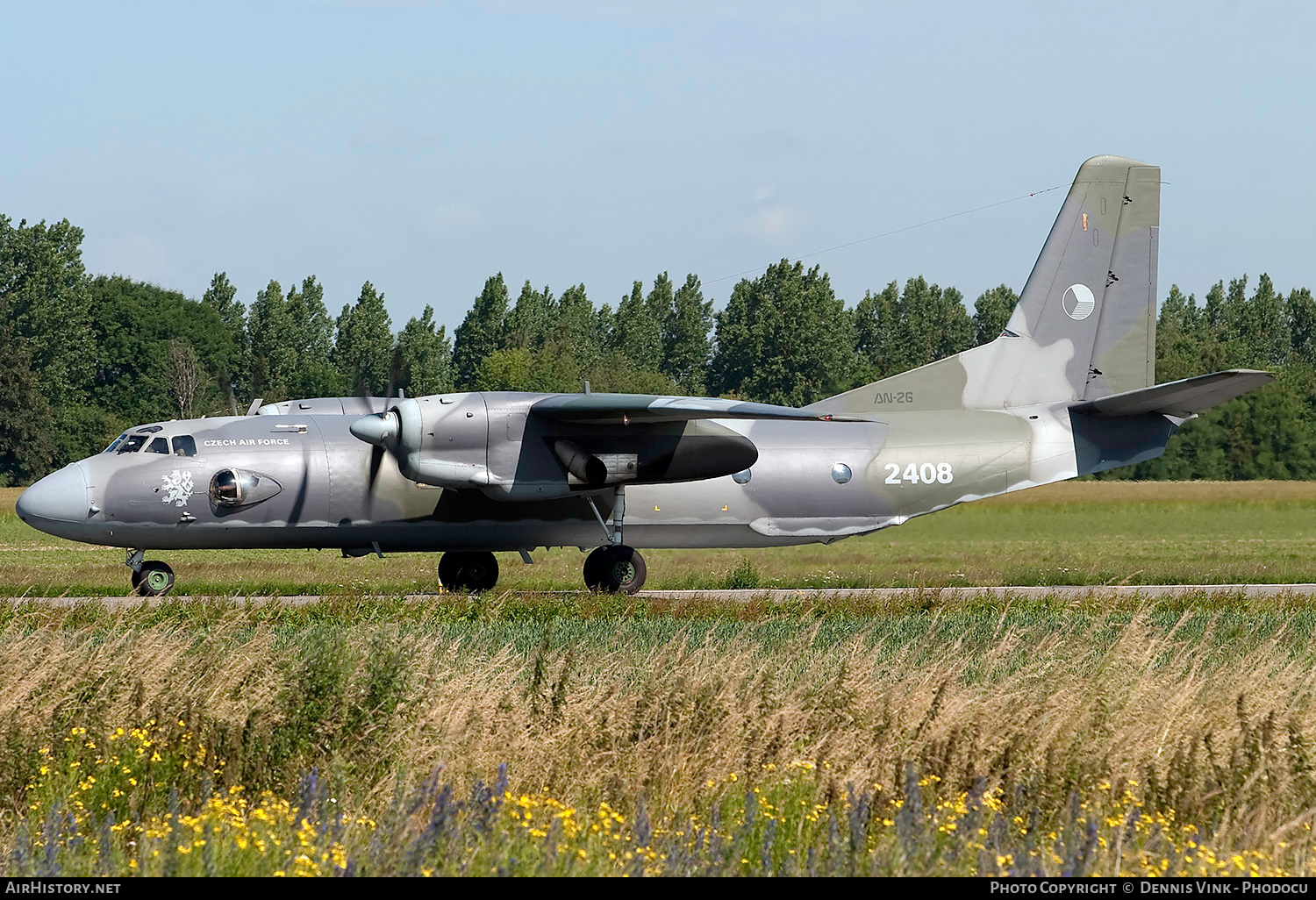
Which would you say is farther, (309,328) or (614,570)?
(309,328)

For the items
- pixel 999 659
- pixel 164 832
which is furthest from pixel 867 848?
pixel 999 659

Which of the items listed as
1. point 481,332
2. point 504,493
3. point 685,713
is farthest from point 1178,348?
point 685,713

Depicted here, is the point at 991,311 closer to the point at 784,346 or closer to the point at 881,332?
the point at 881,332

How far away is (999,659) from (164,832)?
312 inches

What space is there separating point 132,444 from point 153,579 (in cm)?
217

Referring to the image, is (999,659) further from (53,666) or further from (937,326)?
(937,326)

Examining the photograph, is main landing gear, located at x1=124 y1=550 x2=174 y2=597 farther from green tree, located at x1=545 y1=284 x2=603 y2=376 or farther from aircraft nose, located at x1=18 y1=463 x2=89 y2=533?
green tree, located at x1=545 y1=284 x2=603 y2=376

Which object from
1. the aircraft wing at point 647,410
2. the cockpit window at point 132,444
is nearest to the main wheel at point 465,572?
the aircraft wing at point 647,410

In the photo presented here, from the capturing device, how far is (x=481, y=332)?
271ft

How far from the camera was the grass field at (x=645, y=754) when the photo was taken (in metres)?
7.52

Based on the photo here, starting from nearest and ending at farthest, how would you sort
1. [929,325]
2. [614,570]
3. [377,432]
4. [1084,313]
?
[377,432], [614,570], [1084,313], [929,325]

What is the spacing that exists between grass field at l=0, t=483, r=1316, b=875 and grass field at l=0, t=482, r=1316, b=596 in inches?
412

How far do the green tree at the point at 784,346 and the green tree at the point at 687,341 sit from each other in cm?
730

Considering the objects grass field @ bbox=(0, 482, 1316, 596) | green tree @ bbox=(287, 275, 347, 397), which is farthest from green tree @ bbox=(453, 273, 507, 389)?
grass field @ bbox=(0, 482, 1316, 596)
